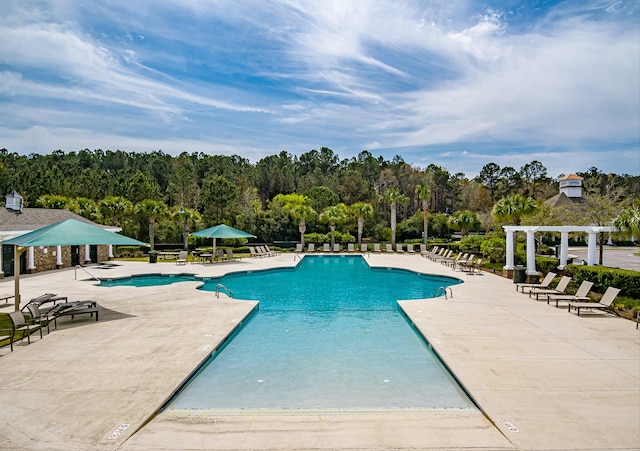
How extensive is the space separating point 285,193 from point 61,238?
46219mm

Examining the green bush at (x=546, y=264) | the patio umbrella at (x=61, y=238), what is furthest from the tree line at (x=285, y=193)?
the patio umbrella at (x=61, y=238)

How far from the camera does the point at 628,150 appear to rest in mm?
35125

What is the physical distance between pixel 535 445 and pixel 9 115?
1172 inches

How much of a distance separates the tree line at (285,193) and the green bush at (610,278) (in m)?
7.77

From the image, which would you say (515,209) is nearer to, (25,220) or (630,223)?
(630,223)

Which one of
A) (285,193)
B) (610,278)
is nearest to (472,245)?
(610,278)

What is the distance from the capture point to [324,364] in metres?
8.17

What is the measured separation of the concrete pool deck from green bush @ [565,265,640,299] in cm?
151

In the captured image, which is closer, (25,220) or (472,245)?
(25,220)

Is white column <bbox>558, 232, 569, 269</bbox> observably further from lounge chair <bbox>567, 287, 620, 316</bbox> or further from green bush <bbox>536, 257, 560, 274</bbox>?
lounge chair <bbox>567, 287, 620, 316</bbox>

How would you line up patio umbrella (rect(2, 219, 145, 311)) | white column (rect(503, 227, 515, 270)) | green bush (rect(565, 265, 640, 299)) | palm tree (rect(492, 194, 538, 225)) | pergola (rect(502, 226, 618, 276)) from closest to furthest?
1. patio umbrella (rect(2, 219, 145, 311))
2. green bush (rect(565, 265, 640, 299))
3. pergola (rect(502, 226, 618, 276))
4. white column (rect(503, 227, 515, 270))
5. palm tree (rect(492, 194, 538, 225))

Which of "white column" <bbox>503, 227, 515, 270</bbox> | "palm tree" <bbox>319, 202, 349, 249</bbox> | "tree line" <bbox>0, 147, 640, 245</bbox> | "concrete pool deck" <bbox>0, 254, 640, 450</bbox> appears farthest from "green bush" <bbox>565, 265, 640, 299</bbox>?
"palm tree" <bbox>319, 202, 349, 249</bbox>

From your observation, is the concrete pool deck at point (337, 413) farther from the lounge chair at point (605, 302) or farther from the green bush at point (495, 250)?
the green bush at point (495, 250)

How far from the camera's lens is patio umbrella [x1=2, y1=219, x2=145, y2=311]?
10.3m
